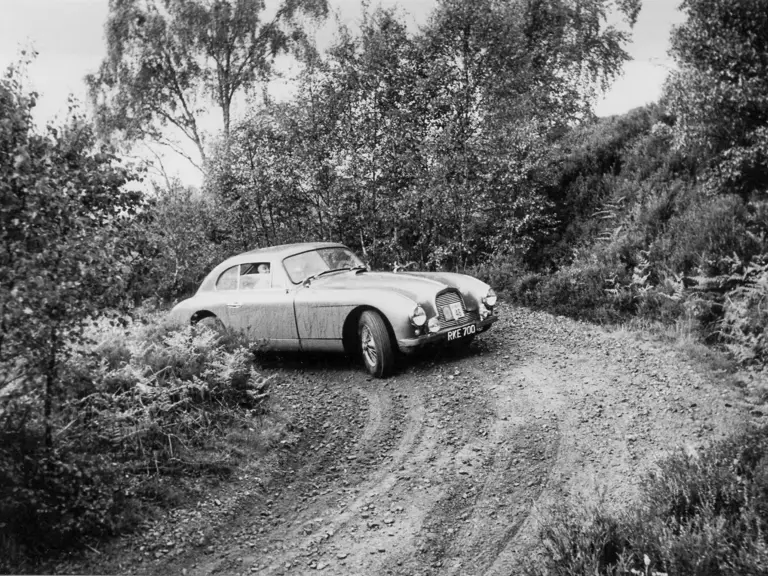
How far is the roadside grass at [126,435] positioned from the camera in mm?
4289

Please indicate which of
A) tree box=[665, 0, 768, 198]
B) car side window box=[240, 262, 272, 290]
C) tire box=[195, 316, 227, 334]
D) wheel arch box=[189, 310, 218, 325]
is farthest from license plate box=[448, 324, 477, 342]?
tree box=[665, 0, 768, 198]

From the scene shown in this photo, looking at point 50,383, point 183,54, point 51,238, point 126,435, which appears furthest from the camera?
point 183,54

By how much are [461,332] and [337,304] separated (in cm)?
159

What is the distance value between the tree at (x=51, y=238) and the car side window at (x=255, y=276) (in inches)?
159

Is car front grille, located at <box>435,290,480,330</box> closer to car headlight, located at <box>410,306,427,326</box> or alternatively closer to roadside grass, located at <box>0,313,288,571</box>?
car headlight, located at <box>410,306,427,326</box>

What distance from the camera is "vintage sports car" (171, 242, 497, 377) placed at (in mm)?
7656

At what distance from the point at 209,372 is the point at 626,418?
4.18 meters

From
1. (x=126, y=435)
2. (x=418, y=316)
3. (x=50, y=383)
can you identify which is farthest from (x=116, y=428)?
(x=418, y=316)

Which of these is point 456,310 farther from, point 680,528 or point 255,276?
point 680,528

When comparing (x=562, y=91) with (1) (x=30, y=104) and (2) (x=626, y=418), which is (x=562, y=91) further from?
(1) (x=30, y=104)

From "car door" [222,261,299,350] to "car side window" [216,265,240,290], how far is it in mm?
89

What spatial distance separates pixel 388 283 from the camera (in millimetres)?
8094

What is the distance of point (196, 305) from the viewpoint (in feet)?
31.3

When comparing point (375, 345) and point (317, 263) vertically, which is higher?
point (317, 263)
